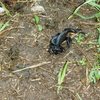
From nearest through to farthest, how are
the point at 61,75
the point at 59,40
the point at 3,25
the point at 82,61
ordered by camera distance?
the point at 61,75 → the point at 82,61 → the point at 59,40 → the point at 3,25

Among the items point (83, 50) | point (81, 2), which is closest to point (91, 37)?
point (83, 50)

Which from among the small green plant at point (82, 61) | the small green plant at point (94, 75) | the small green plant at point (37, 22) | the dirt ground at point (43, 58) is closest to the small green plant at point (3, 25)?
the dirt ground at point (43, 58)

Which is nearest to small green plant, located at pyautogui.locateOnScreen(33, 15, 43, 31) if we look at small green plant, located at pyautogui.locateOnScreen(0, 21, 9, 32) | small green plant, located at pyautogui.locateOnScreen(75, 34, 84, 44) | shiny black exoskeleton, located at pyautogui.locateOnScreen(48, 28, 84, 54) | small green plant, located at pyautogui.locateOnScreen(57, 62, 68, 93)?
shiny black exoskeleton, located at pyautogui.locateOnScreen(48, 28, 84, 54)

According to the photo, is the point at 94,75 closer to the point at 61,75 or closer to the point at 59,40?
the point at 61,75

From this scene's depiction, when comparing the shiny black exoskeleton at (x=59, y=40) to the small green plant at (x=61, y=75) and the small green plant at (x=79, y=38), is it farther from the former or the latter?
the small green plant at (x=61, y=75)

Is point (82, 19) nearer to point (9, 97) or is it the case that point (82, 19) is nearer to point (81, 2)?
point (81, 2)

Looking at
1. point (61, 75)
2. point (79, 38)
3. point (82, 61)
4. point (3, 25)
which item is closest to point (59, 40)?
point (79, 38)

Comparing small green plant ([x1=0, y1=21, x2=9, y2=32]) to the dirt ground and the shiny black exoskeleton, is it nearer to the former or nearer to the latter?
the dirt ground
